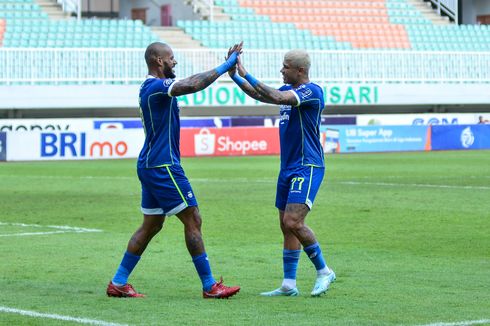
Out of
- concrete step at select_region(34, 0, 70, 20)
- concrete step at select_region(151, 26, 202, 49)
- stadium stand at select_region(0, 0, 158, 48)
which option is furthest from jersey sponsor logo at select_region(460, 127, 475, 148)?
concrete step at select_region(34, 0, 70, 20)

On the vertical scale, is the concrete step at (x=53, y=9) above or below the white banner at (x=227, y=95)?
above

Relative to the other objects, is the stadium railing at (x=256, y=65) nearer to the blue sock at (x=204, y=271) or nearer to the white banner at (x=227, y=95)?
the white banner at (x=227, y=95)

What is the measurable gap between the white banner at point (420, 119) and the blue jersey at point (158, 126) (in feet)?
108

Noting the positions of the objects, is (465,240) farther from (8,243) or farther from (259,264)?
(8,243)

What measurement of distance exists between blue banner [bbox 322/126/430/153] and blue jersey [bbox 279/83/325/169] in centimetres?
2963

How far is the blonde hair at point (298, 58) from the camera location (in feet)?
29.1

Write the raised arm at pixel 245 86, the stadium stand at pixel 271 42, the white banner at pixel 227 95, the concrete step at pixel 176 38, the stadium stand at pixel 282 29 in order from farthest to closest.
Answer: the concrete step at pixel 176 38 → the stadium stand at pixel 282 29 → the stadium stand at pixel 271 42 → the white banner at pixel 227 95 → the raised arm at pixel 245 86

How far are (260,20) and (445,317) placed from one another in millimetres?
40054

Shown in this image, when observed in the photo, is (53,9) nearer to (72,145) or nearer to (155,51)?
(72,145)

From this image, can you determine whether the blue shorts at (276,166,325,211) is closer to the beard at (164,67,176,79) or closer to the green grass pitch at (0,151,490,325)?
the green grass pitch at (0,151,490,325)

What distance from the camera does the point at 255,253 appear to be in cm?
1201

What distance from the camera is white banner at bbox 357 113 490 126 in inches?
1636

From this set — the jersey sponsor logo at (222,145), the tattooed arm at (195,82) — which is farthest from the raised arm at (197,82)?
the jersey sponsor logo at (222,145)

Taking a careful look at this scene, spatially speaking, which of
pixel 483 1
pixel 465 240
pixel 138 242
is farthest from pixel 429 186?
pixel 483 1
